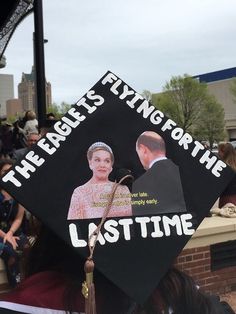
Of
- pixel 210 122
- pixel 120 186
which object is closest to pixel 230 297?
pixel 120 186

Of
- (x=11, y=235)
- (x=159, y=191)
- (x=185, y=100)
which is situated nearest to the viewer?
(x=159, y=191)

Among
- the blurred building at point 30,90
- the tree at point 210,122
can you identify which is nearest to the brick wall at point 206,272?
the blurred building at point 30,90

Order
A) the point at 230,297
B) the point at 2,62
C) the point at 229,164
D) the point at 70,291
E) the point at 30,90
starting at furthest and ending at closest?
the point at 30,90 → the point at 2,62 → the point at 229,164 → the point at 230,297 → the point at 70,291

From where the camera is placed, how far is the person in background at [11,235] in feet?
9.64

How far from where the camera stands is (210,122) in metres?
54.9

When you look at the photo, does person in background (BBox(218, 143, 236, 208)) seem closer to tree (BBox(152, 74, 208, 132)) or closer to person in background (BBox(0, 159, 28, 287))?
person in background (BBox(0, 159, 28, 287))

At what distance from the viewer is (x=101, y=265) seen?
1728mm

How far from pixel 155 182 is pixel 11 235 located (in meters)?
1.77

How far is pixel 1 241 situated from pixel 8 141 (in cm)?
623

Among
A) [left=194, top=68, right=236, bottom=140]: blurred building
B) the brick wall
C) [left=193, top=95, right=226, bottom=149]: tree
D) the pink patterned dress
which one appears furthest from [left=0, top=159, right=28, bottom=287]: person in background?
[left=194, top=68, right=236, bottom=140]: blurred building

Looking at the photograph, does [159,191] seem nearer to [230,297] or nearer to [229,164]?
[230,297]

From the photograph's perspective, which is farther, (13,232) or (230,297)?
(230,297)

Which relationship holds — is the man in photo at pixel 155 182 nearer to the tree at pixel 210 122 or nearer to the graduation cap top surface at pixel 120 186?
the graduation cap top surface at pixel 120 186

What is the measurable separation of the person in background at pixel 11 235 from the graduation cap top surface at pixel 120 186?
1.13 metres
